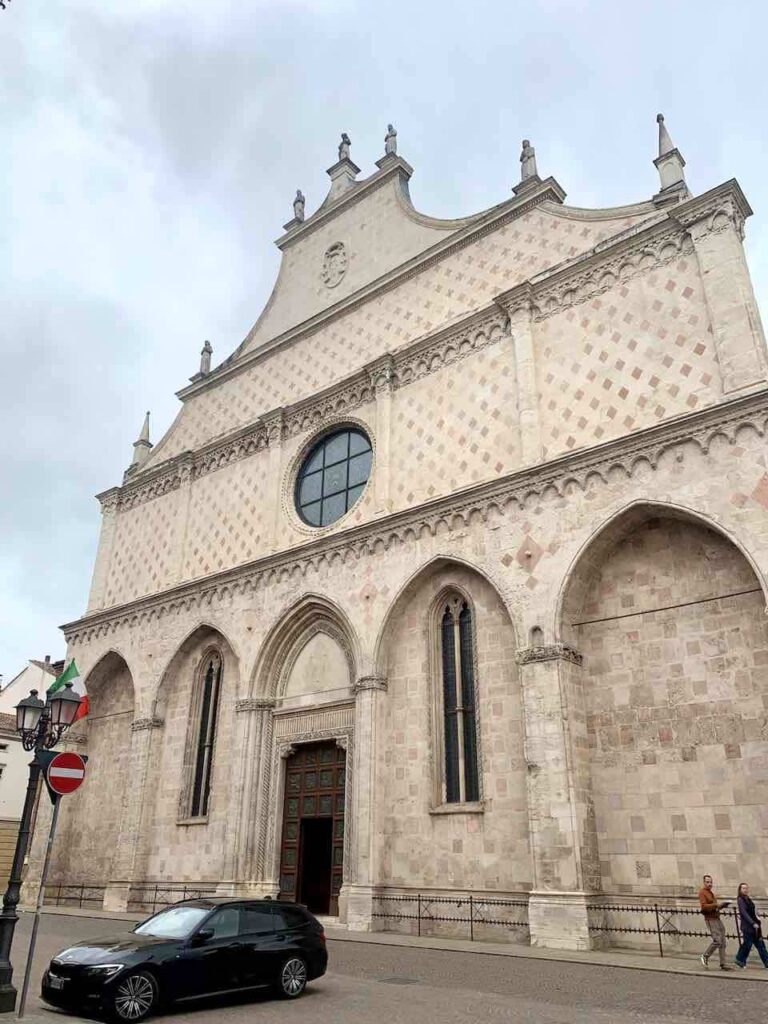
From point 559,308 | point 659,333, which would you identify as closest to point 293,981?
point 659,333

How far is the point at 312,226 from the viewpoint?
24562 mm

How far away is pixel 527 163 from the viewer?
19.1 meters

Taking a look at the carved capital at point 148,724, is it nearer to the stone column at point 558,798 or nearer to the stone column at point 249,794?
the stone column at point 249,794

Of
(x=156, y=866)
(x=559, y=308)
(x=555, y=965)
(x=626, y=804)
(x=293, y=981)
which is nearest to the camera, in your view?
(x=293, y=981)

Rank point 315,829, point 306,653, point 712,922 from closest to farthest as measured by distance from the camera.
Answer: point 712,922 → point 315,829 → point 306,653

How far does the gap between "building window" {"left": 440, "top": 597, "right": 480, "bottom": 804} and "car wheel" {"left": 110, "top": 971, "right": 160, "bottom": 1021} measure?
827cm

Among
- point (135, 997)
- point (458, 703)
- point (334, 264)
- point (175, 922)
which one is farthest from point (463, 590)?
point (334, 264)

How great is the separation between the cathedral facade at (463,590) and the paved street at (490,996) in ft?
7.83

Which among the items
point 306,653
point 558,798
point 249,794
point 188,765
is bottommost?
point 558,798

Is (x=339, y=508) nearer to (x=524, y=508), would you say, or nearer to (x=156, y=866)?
(x=524, y=508)

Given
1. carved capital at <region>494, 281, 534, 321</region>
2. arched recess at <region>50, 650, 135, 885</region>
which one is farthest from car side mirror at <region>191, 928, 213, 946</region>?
arched recess at <region>50, 650, 135, 885</region>

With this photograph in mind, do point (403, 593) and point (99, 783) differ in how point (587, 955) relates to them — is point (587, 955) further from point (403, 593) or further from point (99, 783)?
point (99, 783)

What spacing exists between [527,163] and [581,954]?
16.5 meters

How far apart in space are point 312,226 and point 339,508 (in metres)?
9.74
